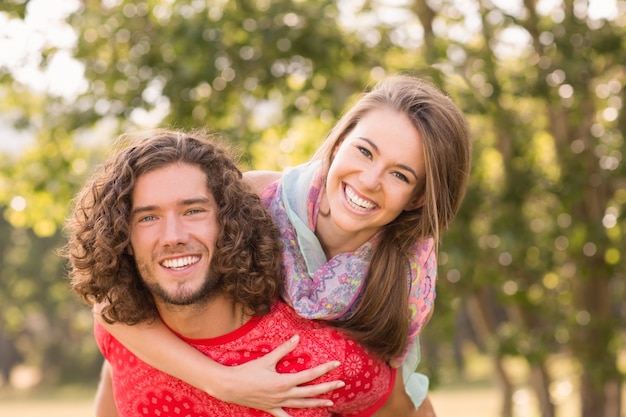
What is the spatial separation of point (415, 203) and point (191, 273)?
28.8 inches

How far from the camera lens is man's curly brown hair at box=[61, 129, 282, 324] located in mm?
2734

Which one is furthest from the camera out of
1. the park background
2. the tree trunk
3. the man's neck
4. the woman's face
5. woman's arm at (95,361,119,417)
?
the tree trunk

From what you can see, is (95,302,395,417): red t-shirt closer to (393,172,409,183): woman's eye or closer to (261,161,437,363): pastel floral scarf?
(261,161,437,363): pastel floral scarf

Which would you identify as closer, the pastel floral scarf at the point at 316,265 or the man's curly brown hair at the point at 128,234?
the man's curly brown hair at the point at 128,234

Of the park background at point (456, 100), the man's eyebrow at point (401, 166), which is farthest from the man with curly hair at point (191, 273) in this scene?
the park background at point (456, 100)

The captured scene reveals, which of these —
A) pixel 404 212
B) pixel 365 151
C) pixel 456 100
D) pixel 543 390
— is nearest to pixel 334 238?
pixel 404 212

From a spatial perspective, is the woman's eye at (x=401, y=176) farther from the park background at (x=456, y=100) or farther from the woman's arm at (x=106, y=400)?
the park background at (x=456, y=100)

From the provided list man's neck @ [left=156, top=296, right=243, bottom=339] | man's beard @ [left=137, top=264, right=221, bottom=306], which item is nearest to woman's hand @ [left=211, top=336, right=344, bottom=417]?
man's neck @ [left=156, top=296, right=243, bottom=339]

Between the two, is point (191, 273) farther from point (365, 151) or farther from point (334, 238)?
point (365, 151)

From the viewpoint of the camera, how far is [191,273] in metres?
2.69

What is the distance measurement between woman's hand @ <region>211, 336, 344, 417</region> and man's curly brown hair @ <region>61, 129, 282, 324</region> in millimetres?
159

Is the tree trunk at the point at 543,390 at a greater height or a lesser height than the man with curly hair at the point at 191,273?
A: lesser

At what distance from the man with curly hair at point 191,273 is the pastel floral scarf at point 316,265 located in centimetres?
7

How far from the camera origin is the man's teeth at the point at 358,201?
2.75 metres
